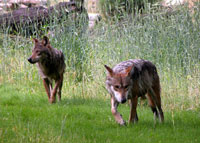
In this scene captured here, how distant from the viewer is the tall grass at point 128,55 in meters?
9.86

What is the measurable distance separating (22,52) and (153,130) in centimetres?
732

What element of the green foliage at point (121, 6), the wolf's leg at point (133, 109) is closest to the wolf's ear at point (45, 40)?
the green foliage at point (121, 6)

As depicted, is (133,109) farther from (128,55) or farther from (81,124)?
(128,55)

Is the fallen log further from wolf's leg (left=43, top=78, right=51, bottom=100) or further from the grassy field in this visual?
wolf's leg (left=43, top=78, right=51, bottom=100)

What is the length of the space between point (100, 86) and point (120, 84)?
12.9 feet

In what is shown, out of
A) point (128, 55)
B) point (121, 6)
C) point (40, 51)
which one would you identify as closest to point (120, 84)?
point (40, 51)

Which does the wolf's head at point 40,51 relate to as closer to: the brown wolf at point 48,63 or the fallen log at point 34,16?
the brown wolf at point 48,63

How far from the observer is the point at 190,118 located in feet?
26.1

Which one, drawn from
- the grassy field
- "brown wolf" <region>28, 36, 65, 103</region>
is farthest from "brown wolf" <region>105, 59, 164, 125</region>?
"brown wolf" <region>28, 36, 65, 103</region>

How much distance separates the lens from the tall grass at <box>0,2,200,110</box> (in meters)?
9.86

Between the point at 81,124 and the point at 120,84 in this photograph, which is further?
the point at 81,124

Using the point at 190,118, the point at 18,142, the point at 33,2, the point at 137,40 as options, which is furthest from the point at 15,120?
the point at 33,2

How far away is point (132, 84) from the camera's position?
7.02 m

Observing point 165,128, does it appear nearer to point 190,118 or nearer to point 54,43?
point 190,118
